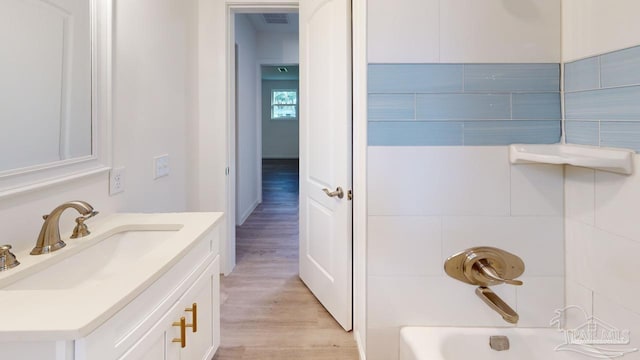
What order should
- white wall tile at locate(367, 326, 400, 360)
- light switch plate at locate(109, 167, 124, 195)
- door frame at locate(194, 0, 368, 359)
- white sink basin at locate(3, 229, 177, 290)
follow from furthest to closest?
door frame at locate(194, 0, 368, 359), light switch plate at locate(109, 167, 124, 195), white wall tile at locate(367, 326, 400, 360), white sink basin at locate(3, 229, 177, 290)

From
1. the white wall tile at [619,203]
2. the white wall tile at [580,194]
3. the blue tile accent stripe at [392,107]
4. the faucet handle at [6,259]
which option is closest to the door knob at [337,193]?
the blue tile accent stripe at [392,107]

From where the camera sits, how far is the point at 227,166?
315 centimetres

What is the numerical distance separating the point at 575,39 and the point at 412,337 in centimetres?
135

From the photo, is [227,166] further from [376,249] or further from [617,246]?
[617,246]

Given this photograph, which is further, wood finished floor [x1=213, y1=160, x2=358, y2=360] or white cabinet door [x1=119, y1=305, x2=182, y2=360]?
wood finished floor [x1=213, y1=160, x2=358, y2=360]

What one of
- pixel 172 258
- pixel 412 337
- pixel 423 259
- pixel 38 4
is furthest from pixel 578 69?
pixel 38 4

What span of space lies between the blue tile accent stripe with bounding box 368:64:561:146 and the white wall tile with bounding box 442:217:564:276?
1.08 ft

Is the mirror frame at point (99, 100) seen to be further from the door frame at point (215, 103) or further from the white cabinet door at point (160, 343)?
the door frame at point (215, 103)

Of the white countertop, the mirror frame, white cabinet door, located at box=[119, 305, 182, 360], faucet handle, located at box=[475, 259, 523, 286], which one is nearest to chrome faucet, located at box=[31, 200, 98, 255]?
the white countertop

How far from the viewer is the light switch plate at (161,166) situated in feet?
7.51

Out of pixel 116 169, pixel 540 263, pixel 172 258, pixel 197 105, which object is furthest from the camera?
pixel 197 105

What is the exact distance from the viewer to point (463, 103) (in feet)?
5.25

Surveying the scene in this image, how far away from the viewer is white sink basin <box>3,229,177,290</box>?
1156 mm

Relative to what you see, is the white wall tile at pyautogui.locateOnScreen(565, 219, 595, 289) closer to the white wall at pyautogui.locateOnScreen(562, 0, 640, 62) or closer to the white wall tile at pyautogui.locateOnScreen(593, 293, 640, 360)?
the white wall tile at pyautogui.locateOnScreen(593, 293, 640, 360)
